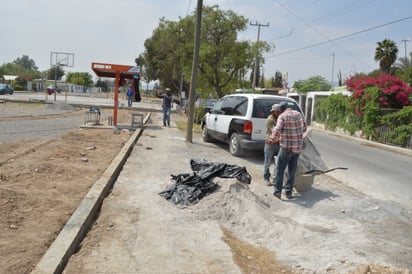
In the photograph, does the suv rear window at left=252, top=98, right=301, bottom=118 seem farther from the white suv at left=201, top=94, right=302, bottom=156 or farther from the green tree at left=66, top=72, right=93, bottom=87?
the green tree at left=66, top=72, right=93, bottom=87

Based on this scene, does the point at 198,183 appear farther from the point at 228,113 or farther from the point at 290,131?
the point at 228,113

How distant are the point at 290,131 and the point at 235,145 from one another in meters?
4.50

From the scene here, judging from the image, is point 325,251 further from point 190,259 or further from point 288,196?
point 288,196

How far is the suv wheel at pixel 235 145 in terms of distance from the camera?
11.4m

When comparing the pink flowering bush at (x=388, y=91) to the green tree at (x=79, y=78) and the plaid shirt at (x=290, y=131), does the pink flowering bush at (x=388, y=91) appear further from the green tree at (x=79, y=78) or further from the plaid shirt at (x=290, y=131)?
the green tree at (x=79, y=78)

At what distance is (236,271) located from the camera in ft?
13.6

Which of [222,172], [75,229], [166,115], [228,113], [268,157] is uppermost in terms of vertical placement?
[228,113]

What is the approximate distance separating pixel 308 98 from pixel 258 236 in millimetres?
34433

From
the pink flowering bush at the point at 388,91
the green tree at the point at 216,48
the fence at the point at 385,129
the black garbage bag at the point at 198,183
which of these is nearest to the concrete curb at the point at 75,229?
the black garbage bag at the point at 198,183

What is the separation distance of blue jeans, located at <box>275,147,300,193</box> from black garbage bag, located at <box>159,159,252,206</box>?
52 centimetres

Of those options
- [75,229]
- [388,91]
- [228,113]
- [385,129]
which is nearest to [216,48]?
[388,91]

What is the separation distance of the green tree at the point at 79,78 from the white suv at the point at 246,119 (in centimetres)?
12694

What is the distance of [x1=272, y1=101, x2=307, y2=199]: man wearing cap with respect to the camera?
7.17 meters

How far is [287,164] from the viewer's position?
7336 mm
